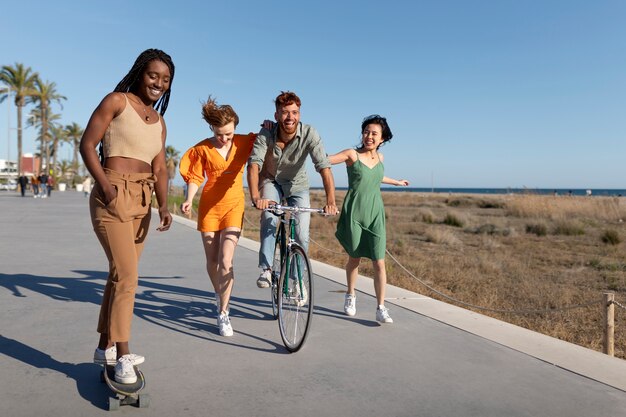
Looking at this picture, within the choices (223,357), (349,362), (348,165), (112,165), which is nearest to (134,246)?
(112,165)

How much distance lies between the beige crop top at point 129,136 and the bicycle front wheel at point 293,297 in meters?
1.46

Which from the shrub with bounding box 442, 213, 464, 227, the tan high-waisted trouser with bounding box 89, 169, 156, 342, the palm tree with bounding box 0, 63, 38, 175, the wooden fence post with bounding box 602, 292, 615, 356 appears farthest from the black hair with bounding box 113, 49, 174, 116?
the palm tree with bounding box 0, 63, 38, 175

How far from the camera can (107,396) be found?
325 centimetres

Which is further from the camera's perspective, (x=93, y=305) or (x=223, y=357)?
(x=93, y=305)

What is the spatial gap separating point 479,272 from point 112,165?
8.79 meters

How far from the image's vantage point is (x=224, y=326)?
4656mm

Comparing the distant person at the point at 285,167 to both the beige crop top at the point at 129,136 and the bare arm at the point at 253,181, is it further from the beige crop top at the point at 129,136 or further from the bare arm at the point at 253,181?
the beige crop top at the point at 129,136

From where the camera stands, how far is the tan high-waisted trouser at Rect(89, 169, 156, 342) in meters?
3.25

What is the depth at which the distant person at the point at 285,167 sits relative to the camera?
4715mm

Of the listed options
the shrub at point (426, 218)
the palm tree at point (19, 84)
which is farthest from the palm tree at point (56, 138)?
the shrub at point (426, 218)

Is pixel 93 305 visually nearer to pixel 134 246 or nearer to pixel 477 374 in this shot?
pixel 134 246

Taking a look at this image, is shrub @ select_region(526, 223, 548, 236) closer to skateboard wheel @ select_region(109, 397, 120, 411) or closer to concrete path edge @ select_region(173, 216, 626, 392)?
concrete path edge @ select_region(173, 216, 626, 392)

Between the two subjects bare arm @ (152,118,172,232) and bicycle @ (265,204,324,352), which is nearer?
bare arm @ (152,118,172,232)

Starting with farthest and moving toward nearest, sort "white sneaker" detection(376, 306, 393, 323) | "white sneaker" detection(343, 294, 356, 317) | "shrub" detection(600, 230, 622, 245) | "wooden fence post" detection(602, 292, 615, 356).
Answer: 1. "shrub" detection(600, 230, 622, 245)
2. "white sneaker" detection(343, 294, 356, 317)
3. "white sneaker" detection(376, 306, 393, 323)
4. "wooden fence post" detection(602, 292, 615, 356)
